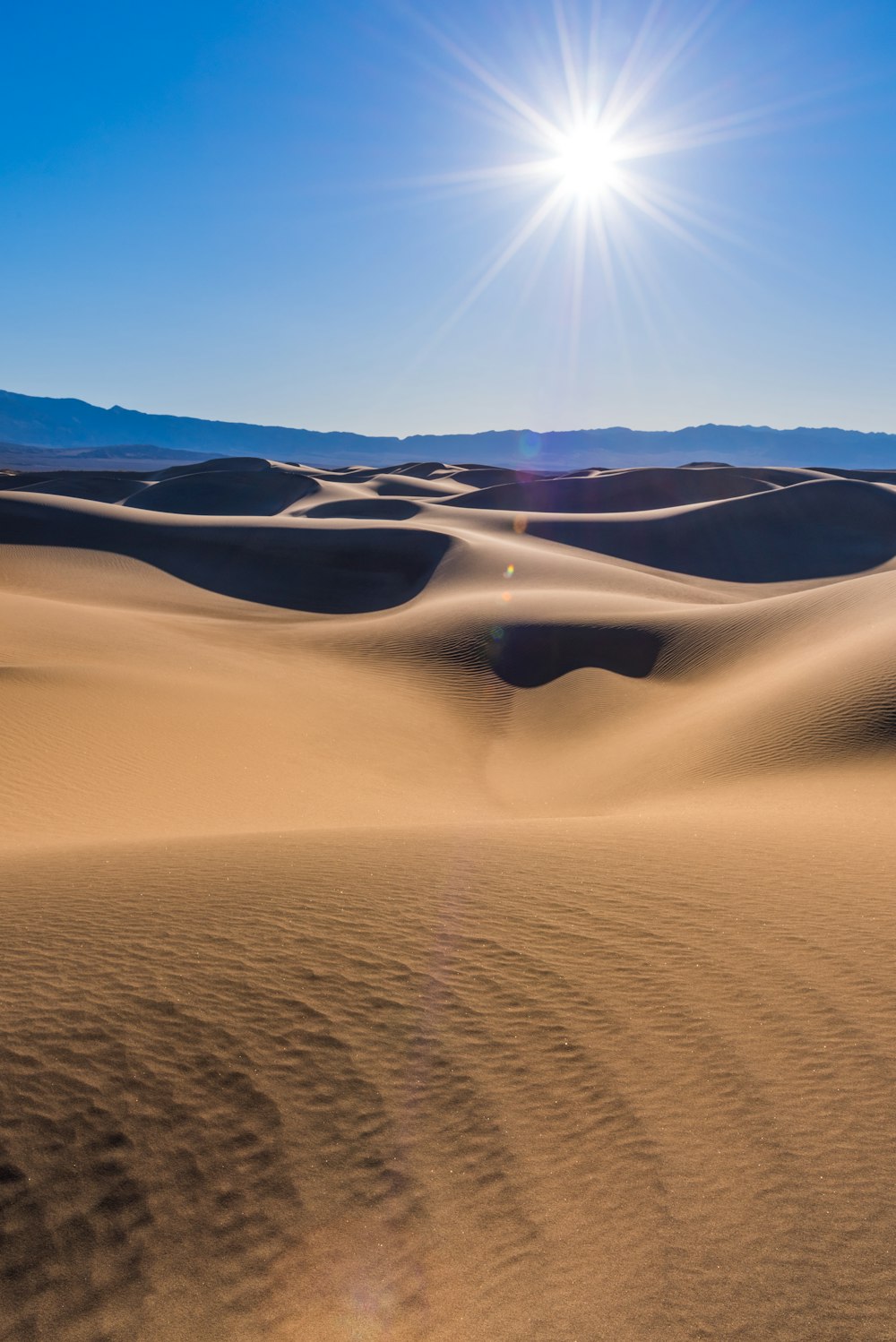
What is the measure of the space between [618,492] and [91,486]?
1904 inches

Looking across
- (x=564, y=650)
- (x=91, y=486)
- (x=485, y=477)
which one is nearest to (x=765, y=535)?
(x=564, y=650)

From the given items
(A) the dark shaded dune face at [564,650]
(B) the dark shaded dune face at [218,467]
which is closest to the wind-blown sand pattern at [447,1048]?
(A) the dark shaded dune face at [564,650]

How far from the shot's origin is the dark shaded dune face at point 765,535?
40.0 m

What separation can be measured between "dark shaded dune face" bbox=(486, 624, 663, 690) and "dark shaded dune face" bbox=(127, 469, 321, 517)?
50961 millimetres

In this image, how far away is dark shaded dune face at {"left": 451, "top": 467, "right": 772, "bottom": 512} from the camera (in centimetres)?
6397

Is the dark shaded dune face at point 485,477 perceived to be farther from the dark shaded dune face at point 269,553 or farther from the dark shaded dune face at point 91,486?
the dark shaded dune face at point 269,553

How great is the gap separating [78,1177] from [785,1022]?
11.3ft

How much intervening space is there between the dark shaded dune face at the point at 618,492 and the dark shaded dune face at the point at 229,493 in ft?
52.3

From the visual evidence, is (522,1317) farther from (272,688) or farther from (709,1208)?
(272,688)

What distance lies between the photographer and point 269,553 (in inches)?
1389

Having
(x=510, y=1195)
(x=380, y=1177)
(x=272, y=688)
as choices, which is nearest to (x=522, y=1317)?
(x=510, y=1195)

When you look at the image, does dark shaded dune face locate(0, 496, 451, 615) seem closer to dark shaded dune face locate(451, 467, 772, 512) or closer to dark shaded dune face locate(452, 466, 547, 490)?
dark shaded dune face locate(451, 467, 772, 512)

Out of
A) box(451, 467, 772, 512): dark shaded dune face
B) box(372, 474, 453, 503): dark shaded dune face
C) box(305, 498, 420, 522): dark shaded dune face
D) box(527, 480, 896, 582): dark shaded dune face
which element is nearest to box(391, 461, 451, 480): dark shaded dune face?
box(372, 474, 453, 503): dark shaded dune face

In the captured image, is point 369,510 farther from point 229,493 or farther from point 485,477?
point 485,477
